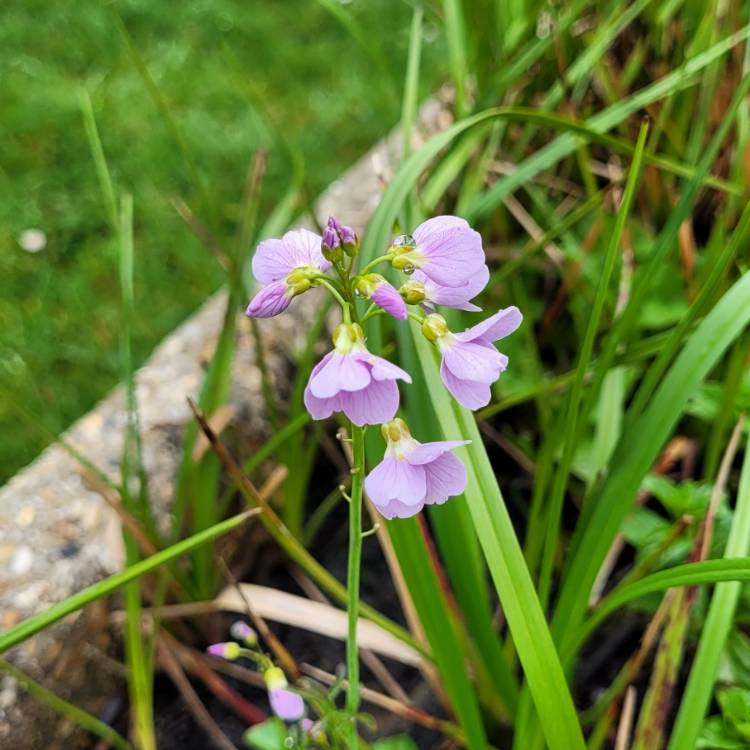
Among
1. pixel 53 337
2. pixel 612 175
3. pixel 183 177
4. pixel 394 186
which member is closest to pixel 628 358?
pixel 394 186

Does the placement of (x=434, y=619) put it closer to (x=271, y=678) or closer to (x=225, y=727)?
(x=271, y=678)

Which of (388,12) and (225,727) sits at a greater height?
(388,12)

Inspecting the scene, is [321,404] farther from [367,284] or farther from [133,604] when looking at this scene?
[133,604]

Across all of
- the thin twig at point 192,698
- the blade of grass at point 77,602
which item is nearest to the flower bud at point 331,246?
the blade of grass at point 77,602

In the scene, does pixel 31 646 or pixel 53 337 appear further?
pixel 53 337

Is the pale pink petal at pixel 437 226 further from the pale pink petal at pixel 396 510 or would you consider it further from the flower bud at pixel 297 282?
the pale pink petal at pixel 396 510

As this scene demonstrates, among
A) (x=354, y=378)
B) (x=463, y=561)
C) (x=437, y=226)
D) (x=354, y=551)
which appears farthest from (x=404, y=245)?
(x=463, y=561)
